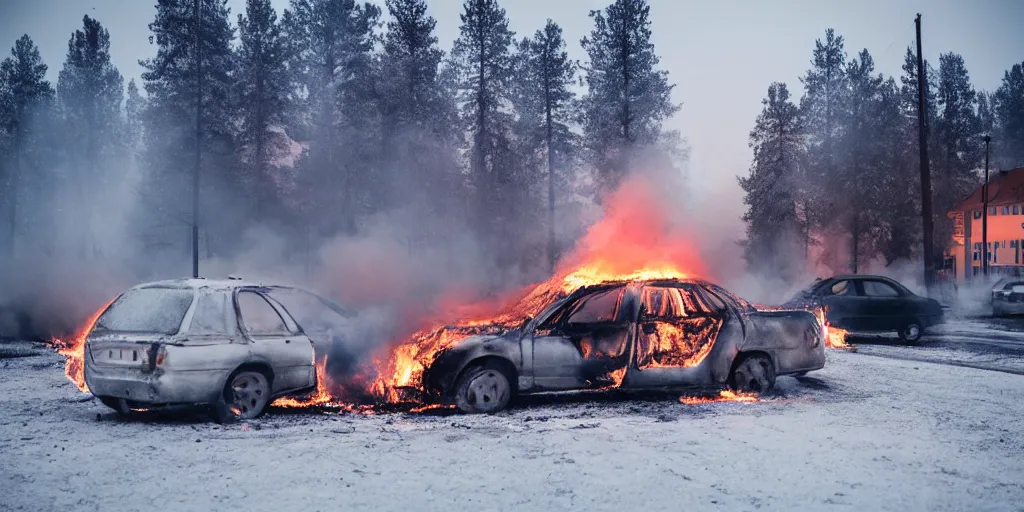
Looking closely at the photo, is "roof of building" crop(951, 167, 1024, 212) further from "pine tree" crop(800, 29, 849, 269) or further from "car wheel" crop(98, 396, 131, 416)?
"car wheel" crop(98, 396, 131, 416)

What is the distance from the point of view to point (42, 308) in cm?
2366

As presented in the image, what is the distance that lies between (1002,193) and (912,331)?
143ft

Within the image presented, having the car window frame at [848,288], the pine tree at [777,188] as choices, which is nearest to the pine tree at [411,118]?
the pine tree at [777,188]

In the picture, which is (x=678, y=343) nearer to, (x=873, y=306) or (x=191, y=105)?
(x=873, y=306)

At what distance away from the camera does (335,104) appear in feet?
130

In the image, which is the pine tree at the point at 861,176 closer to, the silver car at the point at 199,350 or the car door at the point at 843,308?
the car door at the point at 843,308

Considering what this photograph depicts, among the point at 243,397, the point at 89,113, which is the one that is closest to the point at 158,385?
the point at 243,397

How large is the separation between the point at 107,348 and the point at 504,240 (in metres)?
30.9

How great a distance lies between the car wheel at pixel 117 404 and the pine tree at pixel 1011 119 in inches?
3587

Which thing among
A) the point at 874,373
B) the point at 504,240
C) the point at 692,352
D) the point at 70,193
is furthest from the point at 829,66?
the point at 70,193

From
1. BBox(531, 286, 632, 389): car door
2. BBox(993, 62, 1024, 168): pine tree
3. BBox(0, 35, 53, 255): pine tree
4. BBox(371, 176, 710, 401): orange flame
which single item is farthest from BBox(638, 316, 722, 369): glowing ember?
BBox(993, 62, 1024, 168): pine tree

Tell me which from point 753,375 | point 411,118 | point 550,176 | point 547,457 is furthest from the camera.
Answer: point 550,176

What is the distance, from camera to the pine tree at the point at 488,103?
3744 centimetres

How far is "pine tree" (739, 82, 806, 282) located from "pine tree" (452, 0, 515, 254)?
52.2ft
